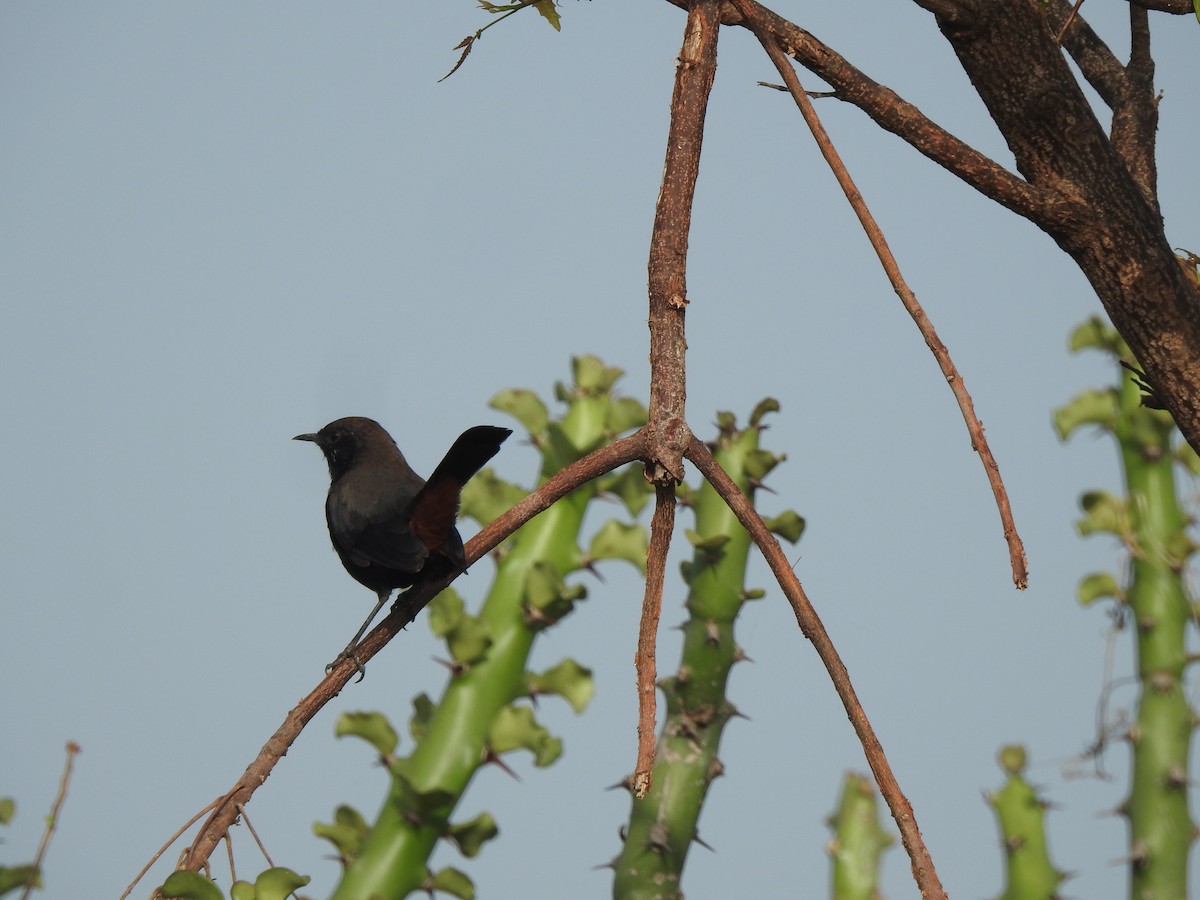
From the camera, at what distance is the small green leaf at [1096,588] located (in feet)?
17.8

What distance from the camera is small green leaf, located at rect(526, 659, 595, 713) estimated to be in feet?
14.0

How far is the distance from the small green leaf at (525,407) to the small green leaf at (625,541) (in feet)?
1.53

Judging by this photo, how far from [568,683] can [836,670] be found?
2.22m

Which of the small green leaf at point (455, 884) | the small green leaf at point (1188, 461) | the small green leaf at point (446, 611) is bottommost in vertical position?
the small green leaf at point (455, 884)

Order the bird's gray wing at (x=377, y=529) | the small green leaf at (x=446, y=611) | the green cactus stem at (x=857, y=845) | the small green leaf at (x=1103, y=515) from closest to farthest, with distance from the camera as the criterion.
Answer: the bird's gray wing at (x=377, y=529) → the small green leaf at (x=446, y=611) → the green cactus stem at (x=857, y=845) → the small green leaf at (x=1103, y=515)

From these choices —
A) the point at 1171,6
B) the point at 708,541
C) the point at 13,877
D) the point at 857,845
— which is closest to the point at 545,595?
the point at 708,541

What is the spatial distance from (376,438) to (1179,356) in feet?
9.10

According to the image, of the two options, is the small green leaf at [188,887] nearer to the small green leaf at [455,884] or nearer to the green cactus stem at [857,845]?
the small green leaf at [455,884]

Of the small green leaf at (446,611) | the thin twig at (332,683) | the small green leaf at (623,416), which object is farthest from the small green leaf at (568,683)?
the thin twig at (332,683)

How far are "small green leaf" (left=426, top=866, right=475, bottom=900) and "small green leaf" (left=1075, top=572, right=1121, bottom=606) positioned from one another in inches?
115

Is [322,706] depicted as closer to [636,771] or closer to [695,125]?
[636,771]

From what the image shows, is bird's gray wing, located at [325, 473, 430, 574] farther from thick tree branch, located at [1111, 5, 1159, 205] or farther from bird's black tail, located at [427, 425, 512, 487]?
thick tree branch, located at [1111, 5, 1159, 205]

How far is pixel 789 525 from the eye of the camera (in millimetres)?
4195

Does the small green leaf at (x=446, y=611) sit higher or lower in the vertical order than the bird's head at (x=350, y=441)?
lower
